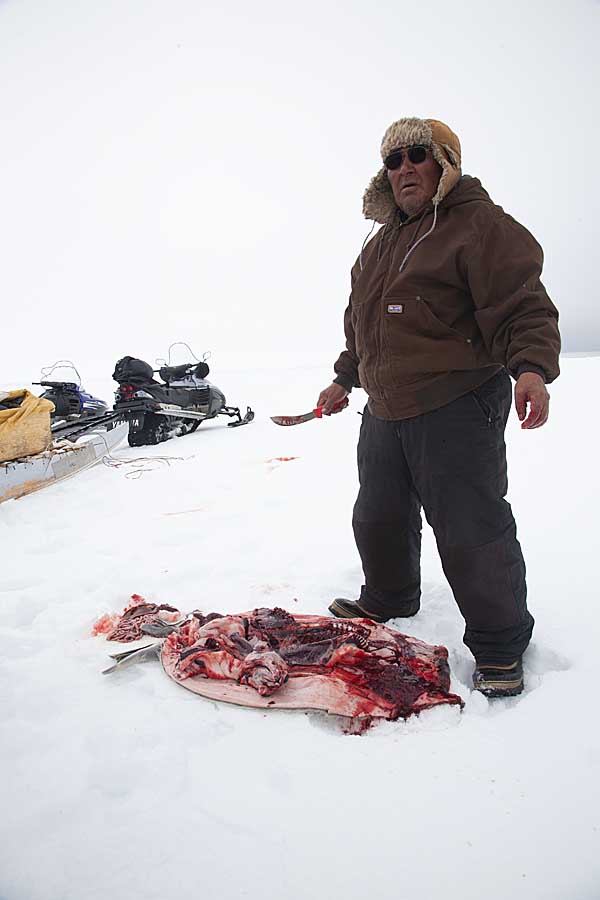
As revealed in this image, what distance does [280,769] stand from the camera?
1.56 meters

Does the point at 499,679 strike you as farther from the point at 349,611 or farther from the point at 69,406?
the point at 69,406

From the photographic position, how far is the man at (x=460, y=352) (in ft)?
5.90

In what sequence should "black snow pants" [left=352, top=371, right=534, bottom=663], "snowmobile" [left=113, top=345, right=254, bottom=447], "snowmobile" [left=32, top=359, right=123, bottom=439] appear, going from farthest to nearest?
"snowmobile" [left=113, top=345, right=254, bottom=447], "snowmobile" [left=32, top=359, right=123, bottom=439], "black snow pants" [left=352, top=371, right=534, bottom=663]

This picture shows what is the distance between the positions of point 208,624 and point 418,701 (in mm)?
914

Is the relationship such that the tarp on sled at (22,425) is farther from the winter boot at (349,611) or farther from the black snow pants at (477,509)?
the black snow pants at (477,509)

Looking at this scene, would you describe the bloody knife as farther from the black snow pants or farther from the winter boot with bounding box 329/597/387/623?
the winter boot with bounding box 329/597/387/623

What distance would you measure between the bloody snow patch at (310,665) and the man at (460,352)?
0.26 m

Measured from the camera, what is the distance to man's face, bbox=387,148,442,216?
6.47 feet

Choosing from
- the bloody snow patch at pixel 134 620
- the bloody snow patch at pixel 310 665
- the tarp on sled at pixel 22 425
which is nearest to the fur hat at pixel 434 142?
the bloody snow patch at pixel 310 665

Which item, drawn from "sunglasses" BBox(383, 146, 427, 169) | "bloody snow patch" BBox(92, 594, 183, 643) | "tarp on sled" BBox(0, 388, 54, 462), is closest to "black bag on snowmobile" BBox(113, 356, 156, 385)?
"tarp on sled" BBox(0, 388, 54, 462)

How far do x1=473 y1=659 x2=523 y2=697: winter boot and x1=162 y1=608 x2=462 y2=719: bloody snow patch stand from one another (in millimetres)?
124

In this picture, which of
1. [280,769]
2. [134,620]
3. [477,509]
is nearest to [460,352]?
[477,509]

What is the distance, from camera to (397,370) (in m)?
2.04

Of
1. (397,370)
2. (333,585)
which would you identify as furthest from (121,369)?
(397,370)
